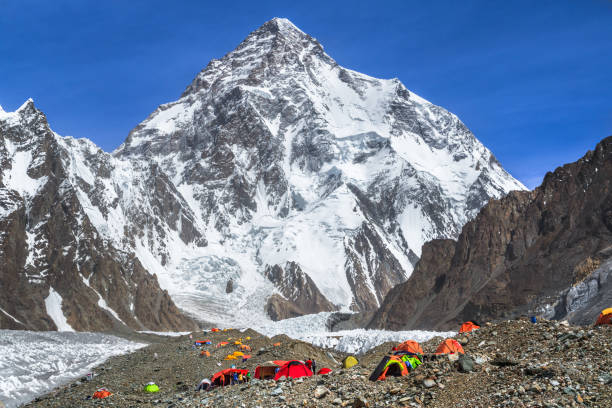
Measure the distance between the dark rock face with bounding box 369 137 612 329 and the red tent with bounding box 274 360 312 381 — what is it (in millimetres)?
47077

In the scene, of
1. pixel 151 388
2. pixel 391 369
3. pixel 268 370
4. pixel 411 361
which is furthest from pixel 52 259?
pixel 391 369

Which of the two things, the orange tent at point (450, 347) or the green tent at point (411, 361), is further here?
the orange tent at point (450, 347)

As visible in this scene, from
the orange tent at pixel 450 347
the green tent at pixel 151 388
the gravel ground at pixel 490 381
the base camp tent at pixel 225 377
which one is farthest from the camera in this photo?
the green tent at pixel 151 388

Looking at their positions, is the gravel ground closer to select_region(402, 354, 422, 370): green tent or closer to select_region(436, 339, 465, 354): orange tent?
select_region(436, 339, 465, 354): orange tent

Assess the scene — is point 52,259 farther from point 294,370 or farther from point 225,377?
point 294,370

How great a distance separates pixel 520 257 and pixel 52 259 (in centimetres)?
11506

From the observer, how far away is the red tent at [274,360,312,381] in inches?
1142

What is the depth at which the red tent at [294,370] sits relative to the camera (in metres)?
29.0

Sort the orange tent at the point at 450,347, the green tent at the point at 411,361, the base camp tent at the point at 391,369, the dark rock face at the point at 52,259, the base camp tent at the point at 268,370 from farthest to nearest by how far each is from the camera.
Answer: the dark rock face at the point at 52,259 → the base camp tent at the point at 268,370 → the orange tent at the point at 450,347 → the green tent at the point at 411,361 → the base camp tent at the point at 391,369

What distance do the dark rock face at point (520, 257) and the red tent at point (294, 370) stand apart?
4708 cm

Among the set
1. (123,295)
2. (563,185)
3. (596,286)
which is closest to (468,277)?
(563,185)

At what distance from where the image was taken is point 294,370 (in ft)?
96.3

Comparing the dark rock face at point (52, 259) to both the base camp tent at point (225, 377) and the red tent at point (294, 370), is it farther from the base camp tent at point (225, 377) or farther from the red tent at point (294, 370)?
the red tent at point (294, 370)

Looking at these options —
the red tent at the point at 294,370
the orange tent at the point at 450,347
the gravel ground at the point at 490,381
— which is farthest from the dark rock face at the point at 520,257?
the gravel ground at the point at 490,381
